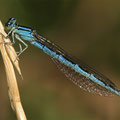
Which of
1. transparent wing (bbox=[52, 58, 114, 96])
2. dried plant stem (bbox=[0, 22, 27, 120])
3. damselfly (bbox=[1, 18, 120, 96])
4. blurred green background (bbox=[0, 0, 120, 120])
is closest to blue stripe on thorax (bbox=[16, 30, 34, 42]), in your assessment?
damselfly (bbox=[1, 18, 120, 96])

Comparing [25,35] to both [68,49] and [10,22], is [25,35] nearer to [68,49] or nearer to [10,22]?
[10,22]

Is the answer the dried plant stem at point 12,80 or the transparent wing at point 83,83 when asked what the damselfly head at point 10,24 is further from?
the dried plant stem at point 12,80

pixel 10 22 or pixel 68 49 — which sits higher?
pixel 68 49

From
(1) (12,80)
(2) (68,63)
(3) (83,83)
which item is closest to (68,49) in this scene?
(2) (68,63)

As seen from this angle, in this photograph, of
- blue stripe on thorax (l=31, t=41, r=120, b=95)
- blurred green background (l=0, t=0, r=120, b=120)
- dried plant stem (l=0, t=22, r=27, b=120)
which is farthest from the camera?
blurred green background (l=0, t=0, r=120, b=120)

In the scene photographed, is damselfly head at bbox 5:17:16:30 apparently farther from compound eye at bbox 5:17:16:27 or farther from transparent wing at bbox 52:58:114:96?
transparent wing at bbox 52:58:114:96

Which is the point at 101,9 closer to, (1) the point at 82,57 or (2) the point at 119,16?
(2) the point at 119,16

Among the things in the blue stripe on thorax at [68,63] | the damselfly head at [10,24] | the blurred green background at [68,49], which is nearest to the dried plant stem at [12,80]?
the damselfly head at [10,24]

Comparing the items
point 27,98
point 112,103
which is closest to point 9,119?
point 27,98
